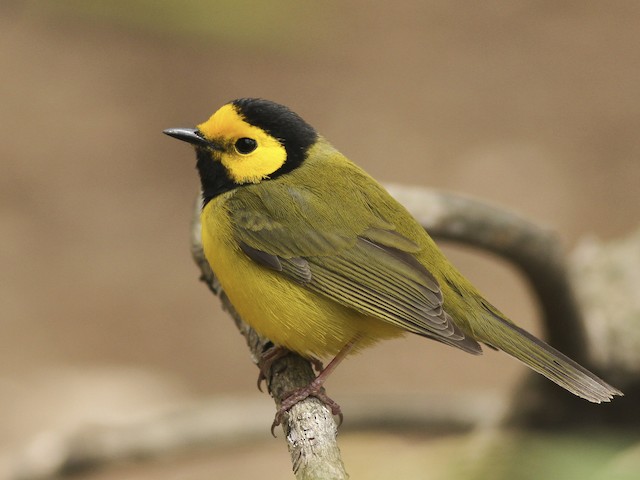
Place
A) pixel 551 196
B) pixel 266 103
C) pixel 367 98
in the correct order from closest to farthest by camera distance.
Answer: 1. pixel 266 103
2. pixel 551 196
3. pixel 367 98

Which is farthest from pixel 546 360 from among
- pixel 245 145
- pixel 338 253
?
pixel 245 145

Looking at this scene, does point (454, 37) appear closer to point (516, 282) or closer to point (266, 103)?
point (516, 282)

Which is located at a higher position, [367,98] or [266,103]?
[367,98]

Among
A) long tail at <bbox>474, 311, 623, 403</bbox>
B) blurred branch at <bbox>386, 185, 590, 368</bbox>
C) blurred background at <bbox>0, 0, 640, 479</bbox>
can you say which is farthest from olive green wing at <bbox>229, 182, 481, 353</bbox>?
blurred background at <bbox>0, 0, 640, 479</bbox>

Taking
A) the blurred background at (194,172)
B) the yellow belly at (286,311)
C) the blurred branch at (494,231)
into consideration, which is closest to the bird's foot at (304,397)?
the yellow belly at (286,311)

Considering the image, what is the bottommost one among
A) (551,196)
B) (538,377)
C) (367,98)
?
(538,377)

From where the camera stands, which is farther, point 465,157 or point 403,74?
point 403,74

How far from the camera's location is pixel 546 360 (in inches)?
116

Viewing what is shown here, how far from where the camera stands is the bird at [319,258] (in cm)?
297

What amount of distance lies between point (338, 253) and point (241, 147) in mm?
542

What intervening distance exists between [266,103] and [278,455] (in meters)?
3.27

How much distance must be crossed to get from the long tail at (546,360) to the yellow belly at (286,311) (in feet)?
1.05

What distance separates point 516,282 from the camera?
742cm

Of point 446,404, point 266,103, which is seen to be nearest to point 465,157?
point 446,404
